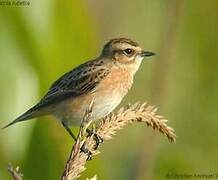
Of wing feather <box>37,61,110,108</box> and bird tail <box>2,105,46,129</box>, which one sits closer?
bird tail <box>2,105,46,129</box>

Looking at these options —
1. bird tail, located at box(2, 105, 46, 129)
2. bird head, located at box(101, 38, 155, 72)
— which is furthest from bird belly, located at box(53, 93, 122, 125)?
bird head, located at box(101, 38, 155, 72)

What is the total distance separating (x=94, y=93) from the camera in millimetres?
6754

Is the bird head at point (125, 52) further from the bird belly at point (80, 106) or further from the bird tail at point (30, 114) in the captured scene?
the bird tail at point (30, 114)

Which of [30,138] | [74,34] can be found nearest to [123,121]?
[30,138]

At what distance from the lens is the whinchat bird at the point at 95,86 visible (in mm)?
6566

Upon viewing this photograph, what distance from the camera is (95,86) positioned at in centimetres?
683

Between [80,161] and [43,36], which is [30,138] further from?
[80,161]

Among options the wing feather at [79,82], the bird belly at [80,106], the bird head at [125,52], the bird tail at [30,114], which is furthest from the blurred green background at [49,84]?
the bird head at [125,52]

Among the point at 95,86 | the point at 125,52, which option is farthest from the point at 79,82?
the point at 125,52

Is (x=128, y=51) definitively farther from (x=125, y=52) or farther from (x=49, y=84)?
(x=49, y=84)

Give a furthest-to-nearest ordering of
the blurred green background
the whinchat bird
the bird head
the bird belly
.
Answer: the bird head, the whinchat bird, the bird belly, the blurred green background

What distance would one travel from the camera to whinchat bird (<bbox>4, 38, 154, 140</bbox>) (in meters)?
6.57

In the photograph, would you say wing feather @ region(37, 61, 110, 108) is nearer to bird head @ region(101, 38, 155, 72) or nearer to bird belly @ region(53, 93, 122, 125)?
bird belly @ region(53, 93, 122, 125)

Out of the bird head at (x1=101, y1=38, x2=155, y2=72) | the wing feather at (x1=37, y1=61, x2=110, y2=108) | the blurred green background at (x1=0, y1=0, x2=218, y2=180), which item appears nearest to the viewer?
the blurred green background at (x1=0, y1=0, x2=218, y2=180)
